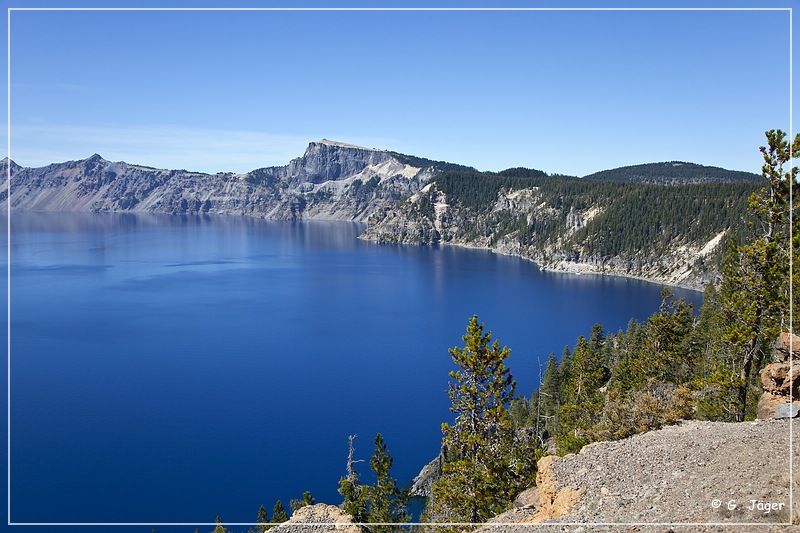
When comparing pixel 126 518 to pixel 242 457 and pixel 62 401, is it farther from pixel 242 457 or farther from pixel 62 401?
pixel 62 401

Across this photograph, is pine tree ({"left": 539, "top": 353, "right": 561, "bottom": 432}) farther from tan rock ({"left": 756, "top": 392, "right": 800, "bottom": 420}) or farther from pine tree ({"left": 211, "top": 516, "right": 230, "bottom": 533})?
tan rock ({"left": 756, "top": 392, "right": 800, "bottom": 420})

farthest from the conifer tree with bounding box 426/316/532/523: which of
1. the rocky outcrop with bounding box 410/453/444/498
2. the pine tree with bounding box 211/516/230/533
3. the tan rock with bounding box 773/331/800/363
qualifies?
the rocky outcrop with bounding box 410/453/444/498

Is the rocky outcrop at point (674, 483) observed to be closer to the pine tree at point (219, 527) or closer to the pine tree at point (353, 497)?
the pine tree at point (353, 497)

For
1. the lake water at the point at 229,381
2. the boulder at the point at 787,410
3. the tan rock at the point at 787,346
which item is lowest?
the lake water at the point at 229,381

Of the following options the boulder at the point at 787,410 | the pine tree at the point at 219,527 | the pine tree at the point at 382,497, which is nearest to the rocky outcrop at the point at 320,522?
the pine tree at the point at 382,497

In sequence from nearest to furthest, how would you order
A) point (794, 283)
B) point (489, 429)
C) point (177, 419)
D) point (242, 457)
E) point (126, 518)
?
point (794, 283)
point (489, 429)
point (126, 518)
point (242, 457)
point (177, 419)

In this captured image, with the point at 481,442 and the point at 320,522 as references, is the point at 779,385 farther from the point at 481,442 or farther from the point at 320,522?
the point at 320,522

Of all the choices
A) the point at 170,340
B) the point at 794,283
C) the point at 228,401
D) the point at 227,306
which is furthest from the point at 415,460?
the point at 227,306
